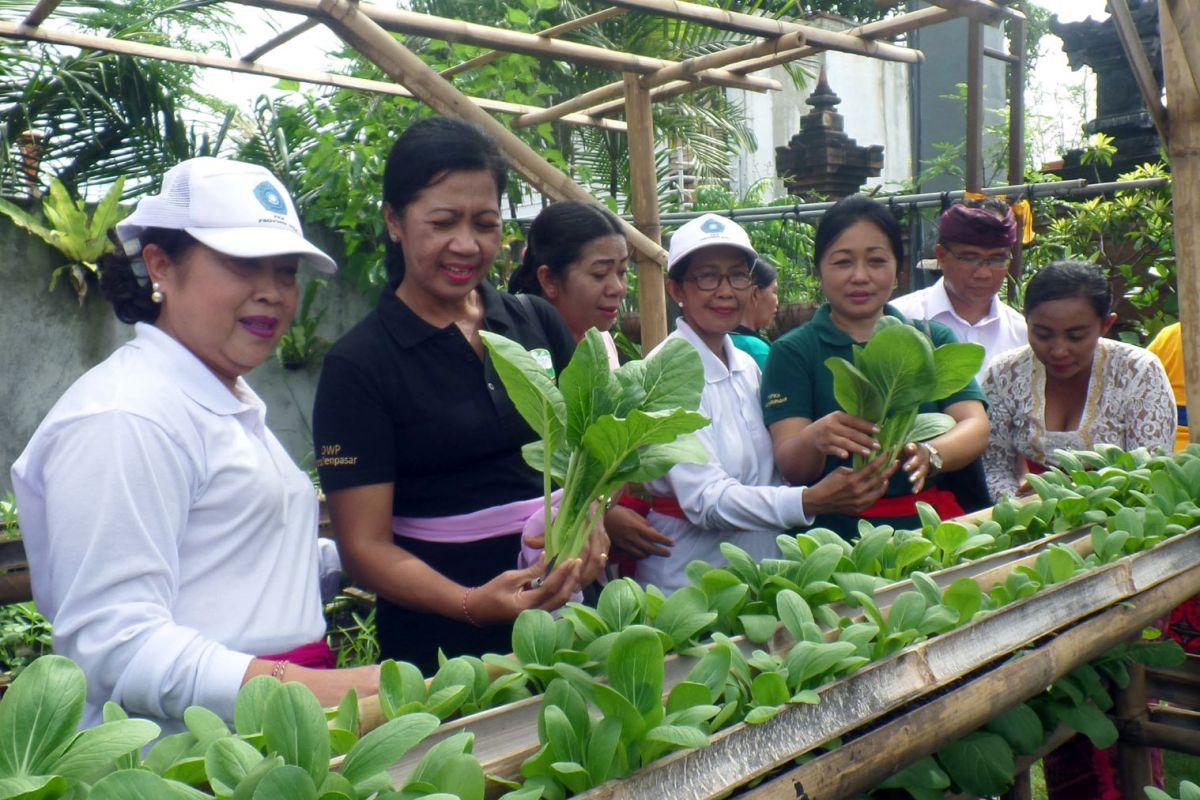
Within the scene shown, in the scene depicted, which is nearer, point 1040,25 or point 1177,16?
point 1177,16

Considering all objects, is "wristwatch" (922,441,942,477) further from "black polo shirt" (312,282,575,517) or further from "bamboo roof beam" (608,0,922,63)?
"bamboo roof beam" (608,0,922,63)

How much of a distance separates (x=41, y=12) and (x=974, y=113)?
12.2ft

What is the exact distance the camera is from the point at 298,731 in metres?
0.95

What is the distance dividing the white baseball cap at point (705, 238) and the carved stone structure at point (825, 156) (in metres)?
7.52

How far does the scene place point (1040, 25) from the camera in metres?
22.2

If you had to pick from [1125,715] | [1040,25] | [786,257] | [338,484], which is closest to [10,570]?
[338,484]

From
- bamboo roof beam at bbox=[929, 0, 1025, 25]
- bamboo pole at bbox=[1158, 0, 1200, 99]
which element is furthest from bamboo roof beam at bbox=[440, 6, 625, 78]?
bamboo pole at bbox=[1158, 0, 1200, 99]

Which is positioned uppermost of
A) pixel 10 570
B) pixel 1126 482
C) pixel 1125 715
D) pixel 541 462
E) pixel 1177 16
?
pixel 1177 16

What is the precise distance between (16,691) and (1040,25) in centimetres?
2430

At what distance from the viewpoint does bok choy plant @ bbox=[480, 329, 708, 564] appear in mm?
1436

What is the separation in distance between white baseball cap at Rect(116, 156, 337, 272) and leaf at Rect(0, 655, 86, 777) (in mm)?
700

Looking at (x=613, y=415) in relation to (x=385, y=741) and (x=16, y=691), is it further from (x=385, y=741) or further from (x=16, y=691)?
(x=16, y=691)

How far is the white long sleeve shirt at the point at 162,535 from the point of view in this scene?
131cm

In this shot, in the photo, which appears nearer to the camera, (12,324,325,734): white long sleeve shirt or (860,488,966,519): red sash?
(12,324,325,734): white long sleeve shirt
